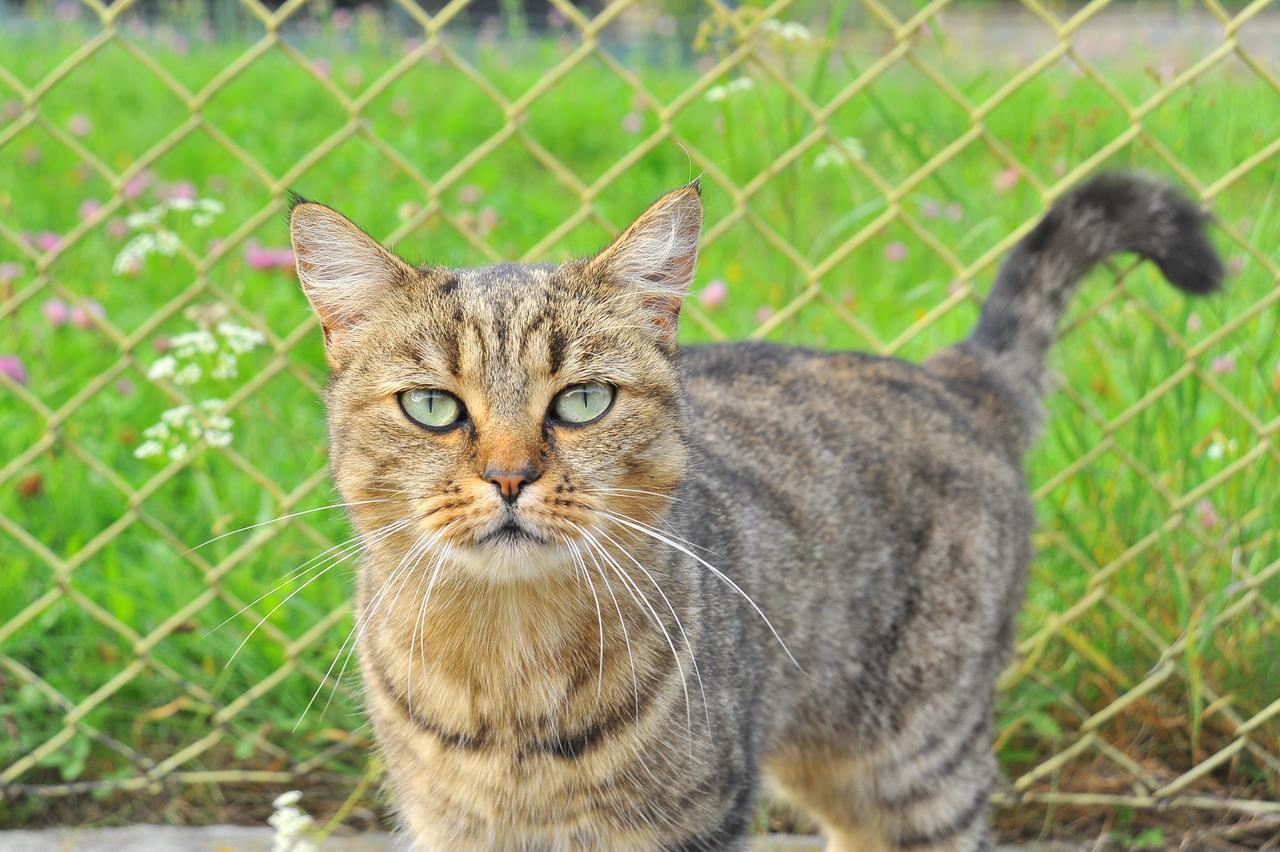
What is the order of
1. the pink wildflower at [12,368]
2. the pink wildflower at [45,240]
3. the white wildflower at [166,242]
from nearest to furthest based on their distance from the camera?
the white wildflower at [166,242], the pink wildflower at [12,368], the pink wildflower at [45,240]

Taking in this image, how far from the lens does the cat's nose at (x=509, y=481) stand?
→ 5.58 ft

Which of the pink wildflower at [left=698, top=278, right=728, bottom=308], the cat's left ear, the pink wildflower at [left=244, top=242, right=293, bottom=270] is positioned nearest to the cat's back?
the cat's left ear

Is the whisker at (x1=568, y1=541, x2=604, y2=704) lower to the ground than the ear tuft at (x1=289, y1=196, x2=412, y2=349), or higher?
lower

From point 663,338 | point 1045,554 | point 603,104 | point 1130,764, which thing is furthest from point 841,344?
point 603,104

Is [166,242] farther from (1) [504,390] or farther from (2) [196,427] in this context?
(1) [504,390]

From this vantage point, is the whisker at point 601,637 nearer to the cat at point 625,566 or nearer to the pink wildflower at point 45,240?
the cat at point 625,566

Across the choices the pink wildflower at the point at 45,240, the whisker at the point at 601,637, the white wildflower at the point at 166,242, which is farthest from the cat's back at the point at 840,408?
the pink wildflower at the point at 45,240

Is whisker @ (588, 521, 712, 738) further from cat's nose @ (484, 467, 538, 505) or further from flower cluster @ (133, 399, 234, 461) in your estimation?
flower cluster @ (133, 399, 234, 461)

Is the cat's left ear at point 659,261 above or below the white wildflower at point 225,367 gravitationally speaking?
below

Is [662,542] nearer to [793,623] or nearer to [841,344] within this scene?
[793,623]

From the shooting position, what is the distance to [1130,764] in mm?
2658

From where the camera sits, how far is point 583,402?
6.07 ft

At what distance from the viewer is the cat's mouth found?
1719mm

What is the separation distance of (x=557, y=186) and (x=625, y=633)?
11.1 ft
